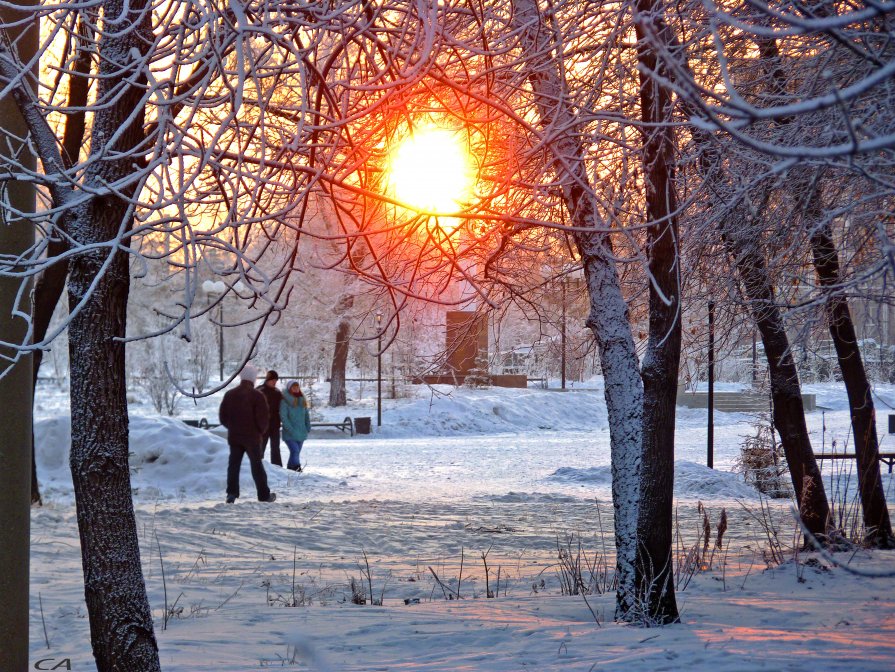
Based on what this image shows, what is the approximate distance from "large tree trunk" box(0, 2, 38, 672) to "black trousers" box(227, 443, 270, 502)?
8.53 meters

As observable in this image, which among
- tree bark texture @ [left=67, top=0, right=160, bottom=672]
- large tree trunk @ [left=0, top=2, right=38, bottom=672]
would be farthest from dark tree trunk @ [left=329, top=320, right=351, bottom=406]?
tree bark texture @ [left=67, top=0, right=160, bottom=672]

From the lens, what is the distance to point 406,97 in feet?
13.3

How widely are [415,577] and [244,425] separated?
206 inches

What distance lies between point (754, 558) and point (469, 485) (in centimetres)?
763

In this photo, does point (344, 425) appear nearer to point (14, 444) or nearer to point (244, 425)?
point (244, 425)

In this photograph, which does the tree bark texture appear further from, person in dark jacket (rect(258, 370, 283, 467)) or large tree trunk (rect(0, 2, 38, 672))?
person in dark jacket (rect(258, 370, 283, 467))

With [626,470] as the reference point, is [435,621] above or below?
below

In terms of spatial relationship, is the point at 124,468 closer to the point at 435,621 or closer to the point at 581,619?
the point at 435,621

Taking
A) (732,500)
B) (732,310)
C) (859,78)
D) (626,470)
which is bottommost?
(732,500)

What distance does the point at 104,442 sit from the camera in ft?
12.8

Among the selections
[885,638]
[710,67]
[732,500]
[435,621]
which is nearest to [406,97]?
[710,67]

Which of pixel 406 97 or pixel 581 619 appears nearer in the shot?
pixel 406 97

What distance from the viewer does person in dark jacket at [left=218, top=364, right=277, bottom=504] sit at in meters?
12.5

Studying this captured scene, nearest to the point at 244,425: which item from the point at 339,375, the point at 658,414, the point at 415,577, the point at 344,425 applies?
the point at 415,577
